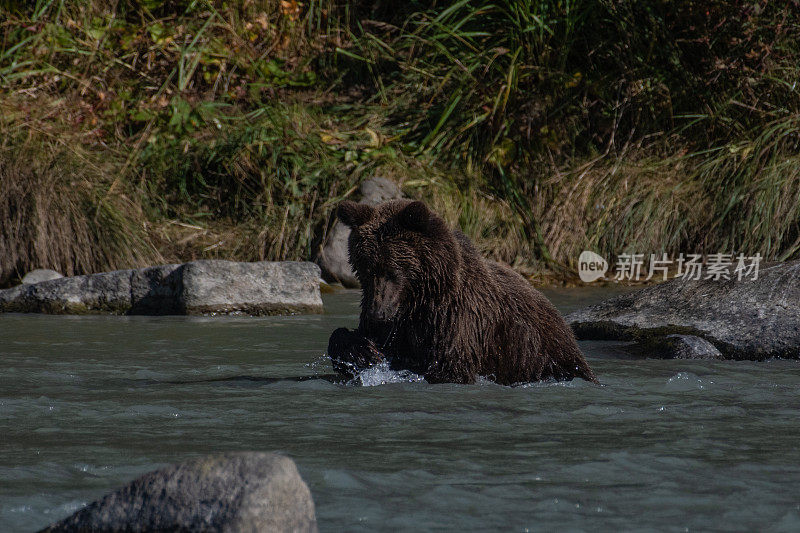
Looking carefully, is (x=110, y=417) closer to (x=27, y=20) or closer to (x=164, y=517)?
(x=164, y=517)

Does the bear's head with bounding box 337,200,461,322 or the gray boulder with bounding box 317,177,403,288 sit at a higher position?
the bear's head with bounding box 337,200,461,322

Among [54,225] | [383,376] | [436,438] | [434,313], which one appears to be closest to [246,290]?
[54,225]

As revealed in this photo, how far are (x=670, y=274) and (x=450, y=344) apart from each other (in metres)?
6.87

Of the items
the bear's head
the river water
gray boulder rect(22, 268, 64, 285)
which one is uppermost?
the bear's head

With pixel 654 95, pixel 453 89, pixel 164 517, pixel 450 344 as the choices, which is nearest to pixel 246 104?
pixel 453 89

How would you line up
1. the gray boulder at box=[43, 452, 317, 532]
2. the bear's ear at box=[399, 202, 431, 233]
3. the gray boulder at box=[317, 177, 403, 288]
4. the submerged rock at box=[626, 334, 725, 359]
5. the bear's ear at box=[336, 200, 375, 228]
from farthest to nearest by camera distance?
1. the gray boulder at box=[317, 177, 403, 288]
2. the submerged rock at box=[626, 334, 725, 359]
3. the bear's ear at box=[336, 200, 375, 228]
4. the bear's ear at box=[399, 202, 431, 233]
5. the gray boulder at box=[43, 452, 317, 532]

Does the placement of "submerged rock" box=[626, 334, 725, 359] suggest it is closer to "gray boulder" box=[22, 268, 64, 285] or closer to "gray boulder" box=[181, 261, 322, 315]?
"gray boulder" box=[181, 261, 322, 315]

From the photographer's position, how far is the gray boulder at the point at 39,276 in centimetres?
1039

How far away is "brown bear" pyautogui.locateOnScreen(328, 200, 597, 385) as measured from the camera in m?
5.16

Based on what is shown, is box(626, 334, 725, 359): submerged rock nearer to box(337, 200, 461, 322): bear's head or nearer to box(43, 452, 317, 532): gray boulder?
box(337, 200, 461, 322): bear's head

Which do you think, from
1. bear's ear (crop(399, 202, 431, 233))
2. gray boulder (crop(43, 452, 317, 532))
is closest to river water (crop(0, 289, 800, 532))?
gray boulder (crop(43, 452, 317, 532))

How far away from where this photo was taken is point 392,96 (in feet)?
46.9

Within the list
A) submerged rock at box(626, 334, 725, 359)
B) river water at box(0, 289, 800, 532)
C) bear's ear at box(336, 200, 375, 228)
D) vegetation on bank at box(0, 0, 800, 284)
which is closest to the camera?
river water at box(0, 289, 800, 532)

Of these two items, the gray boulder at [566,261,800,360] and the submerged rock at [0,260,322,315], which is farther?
the submerged rock at [0,260,322,315]
